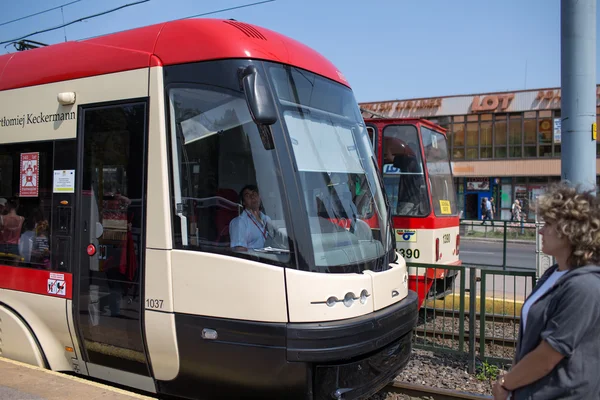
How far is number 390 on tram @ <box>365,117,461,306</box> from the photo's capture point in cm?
747

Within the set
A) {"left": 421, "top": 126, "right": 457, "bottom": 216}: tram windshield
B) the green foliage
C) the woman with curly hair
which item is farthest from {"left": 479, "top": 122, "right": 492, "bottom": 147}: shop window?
the woman with curly hair

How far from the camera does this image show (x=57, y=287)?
436 centimetres

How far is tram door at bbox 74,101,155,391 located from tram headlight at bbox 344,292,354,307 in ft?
5.11

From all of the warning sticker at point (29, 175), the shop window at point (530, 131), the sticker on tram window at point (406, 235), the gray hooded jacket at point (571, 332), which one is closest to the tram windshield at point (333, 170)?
the gray hooded jacket at point (571, 332)

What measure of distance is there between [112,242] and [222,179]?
3.66ft

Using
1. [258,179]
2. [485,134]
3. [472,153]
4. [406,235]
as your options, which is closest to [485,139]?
[485,134]

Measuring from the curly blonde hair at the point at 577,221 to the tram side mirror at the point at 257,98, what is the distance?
1910 millimetres

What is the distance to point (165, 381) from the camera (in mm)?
3910

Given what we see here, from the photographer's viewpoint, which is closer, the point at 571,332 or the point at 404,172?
the point at 571,332

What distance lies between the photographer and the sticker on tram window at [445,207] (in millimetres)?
7927

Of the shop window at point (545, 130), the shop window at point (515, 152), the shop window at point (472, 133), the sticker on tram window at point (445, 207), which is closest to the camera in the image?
the sticker on tram window at point (445, 207)

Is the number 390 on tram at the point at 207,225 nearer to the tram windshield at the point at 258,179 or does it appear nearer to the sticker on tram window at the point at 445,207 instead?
the tram windshield at the point at 258,179

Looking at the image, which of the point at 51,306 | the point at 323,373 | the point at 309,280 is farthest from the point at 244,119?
the point at 51,306

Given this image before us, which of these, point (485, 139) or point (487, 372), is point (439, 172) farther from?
point (485, 139)
